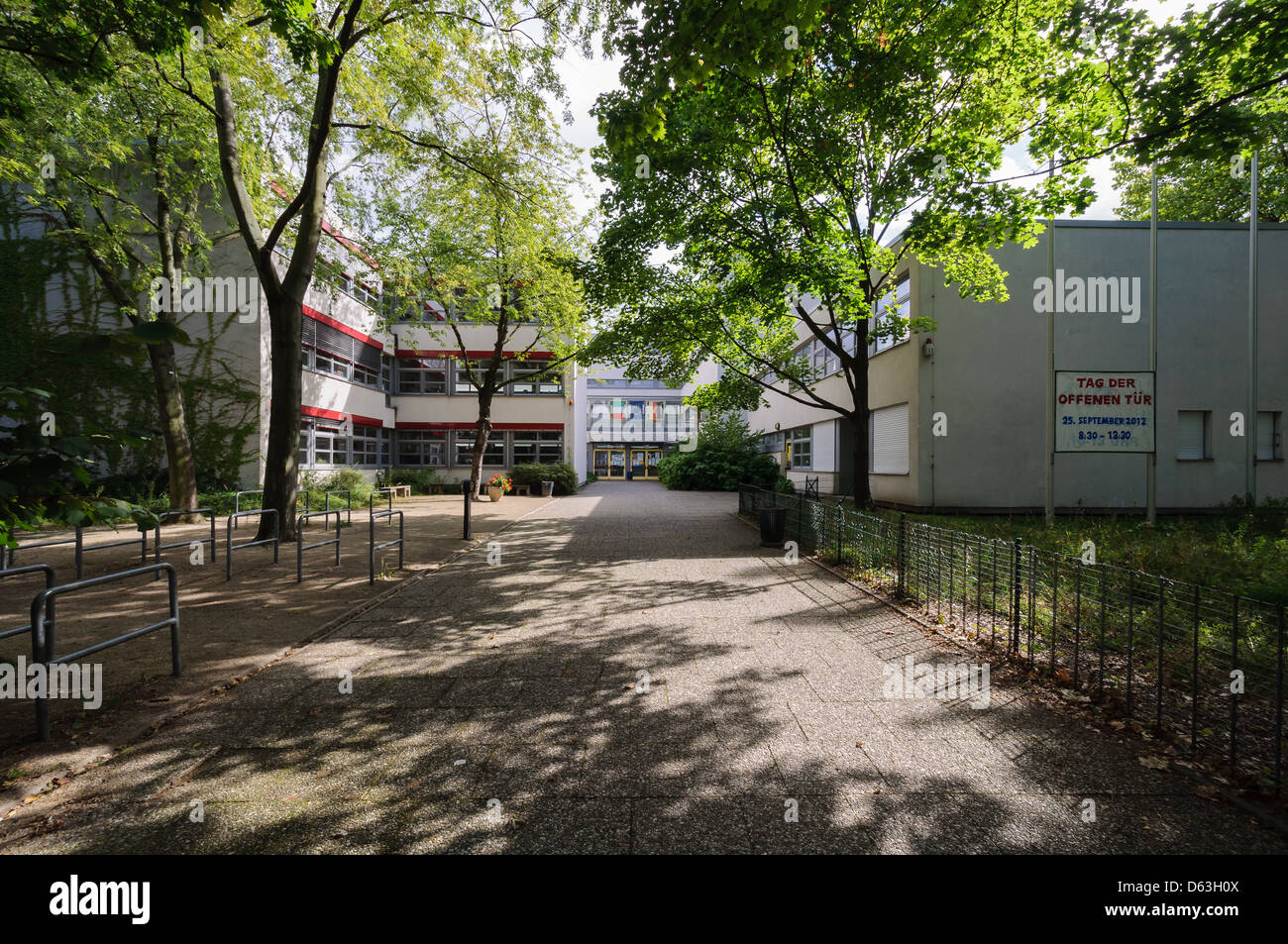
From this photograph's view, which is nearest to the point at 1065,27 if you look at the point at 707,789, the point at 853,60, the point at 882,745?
the point at 853,60

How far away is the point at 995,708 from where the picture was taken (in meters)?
3.99

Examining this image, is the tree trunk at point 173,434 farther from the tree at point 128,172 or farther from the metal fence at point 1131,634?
the metal fence at point 1131,634

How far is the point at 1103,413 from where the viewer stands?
11.0m

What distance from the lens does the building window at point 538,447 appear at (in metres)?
28.7

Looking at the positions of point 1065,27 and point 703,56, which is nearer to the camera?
point 703,56

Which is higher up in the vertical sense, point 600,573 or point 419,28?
point 419,28

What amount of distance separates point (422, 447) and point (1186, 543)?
91.1ft

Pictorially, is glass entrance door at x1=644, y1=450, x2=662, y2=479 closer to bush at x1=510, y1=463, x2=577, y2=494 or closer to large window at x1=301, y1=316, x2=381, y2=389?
bush at x1=510, y1=463, x2=577, y2=494

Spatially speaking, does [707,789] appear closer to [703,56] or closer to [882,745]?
[882,745]

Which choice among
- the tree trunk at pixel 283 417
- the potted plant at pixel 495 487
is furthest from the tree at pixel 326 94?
the potted plant at pixel 495 487

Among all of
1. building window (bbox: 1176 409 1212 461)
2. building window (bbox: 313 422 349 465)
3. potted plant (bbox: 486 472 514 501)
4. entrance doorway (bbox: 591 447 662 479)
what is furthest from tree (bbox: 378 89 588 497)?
entrance doorway (bbox: 591 447 662 479)

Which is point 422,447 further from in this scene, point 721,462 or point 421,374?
point 721,462

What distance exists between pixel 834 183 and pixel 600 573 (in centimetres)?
990
